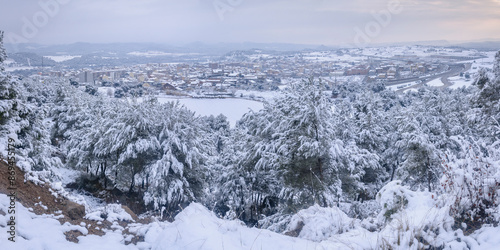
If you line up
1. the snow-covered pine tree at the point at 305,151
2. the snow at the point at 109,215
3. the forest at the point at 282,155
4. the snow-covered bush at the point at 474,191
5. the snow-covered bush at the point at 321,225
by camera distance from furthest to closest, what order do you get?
the snow-covered pine tree at the point at 305,151, the forest at the point at 282,155, the snow at the point at 109,215, the snow-covered bush at the point at 321,225, the snow-covered bush at the point at 474,191

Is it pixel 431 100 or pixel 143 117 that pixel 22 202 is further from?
pixel 431 100

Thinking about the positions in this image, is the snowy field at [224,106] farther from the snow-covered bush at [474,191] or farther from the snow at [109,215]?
the snow-covered bush at [474,191]

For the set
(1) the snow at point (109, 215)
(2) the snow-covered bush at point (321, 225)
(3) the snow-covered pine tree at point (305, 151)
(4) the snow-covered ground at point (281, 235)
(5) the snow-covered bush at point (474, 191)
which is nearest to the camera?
(4) the snow-covered ground at point (281, 235)

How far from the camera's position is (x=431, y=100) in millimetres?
19547

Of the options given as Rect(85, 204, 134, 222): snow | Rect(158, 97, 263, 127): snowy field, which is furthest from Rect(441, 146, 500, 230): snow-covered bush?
Rect(158, 97, 263, 127): snowy field

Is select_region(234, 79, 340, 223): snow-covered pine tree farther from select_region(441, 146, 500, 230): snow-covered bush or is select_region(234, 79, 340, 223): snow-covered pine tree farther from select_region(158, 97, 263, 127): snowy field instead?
select_region(158, 97, 263, 127): snowy field

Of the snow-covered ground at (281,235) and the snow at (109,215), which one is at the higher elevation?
the snow-covered ground at (281,235)

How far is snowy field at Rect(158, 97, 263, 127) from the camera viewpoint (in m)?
54.2

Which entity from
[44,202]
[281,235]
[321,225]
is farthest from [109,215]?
[321,225]

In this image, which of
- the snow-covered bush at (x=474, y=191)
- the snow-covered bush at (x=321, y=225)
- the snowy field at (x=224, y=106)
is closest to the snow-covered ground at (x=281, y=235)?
the snow-covered bush at (x=321, y=225)

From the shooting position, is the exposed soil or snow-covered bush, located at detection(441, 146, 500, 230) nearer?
snow-covered bush, located at detection(441, 146, 500, 230)

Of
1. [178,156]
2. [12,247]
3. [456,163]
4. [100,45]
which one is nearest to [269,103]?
[178,156]

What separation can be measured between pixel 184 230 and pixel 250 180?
1140 cm

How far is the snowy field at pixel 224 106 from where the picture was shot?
178ft
